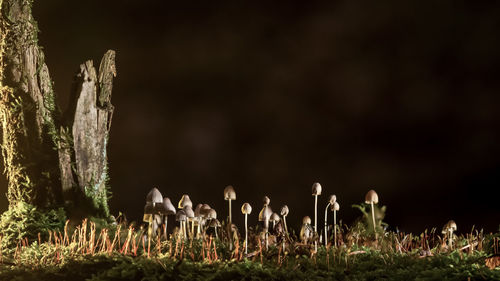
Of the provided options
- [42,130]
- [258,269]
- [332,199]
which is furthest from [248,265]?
[42,130]

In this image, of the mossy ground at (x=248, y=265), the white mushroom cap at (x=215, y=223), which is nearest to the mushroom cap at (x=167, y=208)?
the mossy ground at (x=248, y=265)

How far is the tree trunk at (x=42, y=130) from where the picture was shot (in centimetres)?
397

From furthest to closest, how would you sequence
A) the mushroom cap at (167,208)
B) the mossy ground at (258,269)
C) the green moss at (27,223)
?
the green moss at (27,223) < the mushroom cap at (167,208) < the mossy ground at (258,269)

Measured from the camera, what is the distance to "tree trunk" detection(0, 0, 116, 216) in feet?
13.0

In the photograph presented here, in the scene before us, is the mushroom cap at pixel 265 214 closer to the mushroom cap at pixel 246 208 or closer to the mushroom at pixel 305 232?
the mushroom cap at pixel 246 208

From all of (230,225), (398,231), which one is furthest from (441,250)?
(230,225)

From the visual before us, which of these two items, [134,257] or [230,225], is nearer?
[134,257]

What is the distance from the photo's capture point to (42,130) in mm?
4012

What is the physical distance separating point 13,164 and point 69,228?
67 cm

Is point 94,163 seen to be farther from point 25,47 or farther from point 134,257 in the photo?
point 134,257

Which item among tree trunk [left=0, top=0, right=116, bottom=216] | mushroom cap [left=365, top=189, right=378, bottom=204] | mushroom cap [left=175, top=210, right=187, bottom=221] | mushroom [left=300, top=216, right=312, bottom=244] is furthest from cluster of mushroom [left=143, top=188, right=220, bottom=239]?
mushroom cap [left=365, top=189, right=378, bottom=204]

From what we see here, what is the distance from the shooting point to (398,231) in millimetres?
3453

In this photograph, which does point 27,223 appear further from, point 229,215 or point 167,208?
point 229,215

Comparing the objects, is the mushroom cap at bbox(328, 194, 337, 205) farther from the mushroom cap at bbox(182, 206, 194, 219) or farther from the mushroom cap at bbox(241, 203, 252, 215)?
the mushroom cap at bbox(182, 206, 194, 219)
